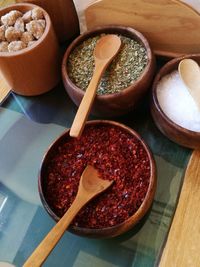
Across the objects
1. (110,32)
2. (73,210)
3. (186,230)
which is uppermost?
(110,32)

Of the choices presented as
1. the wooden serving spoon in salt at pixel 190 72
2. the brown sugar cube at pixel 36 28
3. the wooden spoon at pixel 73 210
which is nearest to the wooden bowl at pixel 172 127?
the wooden serving spoon in salt at pixel 190 72

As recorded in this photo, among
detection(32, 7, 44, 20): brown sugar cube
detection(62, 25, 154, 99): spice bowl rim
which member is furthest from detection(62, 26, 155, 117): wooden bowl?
detection(32, 7, 44, 20): brown sugar cube

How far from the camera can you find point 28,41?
30.3 inches

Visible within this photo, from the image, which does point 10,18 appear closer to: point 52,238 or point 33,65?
point 33,65

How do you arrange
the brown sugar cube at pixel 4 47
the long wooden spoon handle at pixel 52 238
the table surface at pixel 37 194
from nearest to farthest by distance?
the long wooden spoon handle at pixel 52 238, the table surface at pixel 37 194, the brown sugar cube at pixel 4 47

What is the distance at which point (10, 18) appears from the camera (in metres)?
0.79

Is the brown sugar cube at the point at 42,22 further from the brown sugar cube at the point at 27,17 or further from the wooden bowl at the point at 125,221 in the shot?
the wooden bowl at the point at 125,221

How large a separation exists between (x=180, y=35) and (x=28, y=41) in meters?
0.33

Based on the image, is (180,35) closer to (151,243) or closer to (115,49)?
(115,49)

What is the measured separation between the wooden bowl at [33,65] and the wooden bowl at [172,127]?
24cm

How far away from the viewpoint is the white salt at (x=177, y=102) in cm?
70

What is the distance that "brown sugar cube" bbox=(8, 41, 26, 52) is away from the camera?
752mm

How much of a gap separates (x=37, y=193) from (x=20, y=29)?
1.14 ft

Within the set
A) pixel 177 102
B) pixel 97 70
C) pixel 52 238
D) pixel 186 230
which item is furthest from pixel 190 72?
pixel 52 238
